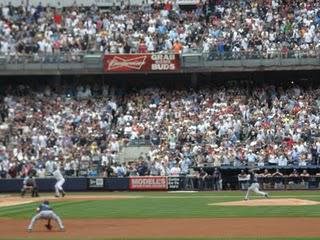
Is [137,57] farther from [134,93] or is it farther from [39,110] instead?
[39,110]

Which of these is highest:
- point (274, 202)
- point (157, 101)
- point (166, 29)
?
point (166, 29)

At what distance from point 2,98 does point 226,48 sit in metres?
14.5

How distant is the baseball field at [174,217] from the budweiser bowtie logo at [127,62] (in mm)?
12499

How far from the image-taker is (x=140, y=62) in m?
47.2

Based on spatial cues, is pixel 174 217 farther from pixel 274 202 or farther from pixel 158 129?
pixel 158 129

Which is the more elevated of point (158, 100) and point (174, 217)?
point (158, 100)

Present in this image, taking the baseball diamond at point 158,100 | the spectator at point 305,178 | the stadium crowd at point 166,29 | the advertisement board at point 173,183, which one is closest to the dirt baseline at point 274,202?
the baseball diamond at point 158,100

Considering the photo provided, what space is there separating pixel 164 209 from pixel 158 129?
1617cm

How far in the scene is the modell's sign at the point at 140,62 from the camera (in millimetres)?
47031

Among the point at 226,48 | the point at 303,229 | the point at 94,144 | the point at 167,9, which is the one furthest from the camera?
the point at 167,9

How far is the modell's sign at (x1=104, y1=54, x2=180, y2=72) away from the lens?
1852 inches

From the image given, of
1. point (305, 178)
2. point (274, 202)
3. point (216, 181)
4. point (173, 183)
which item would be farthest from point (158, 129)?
point (274, 202)

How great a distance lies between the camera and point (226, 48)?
47062 mm

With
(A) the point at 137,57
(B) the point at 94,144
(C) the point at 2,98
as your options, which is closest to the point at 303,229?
(B) the point at 94,144
